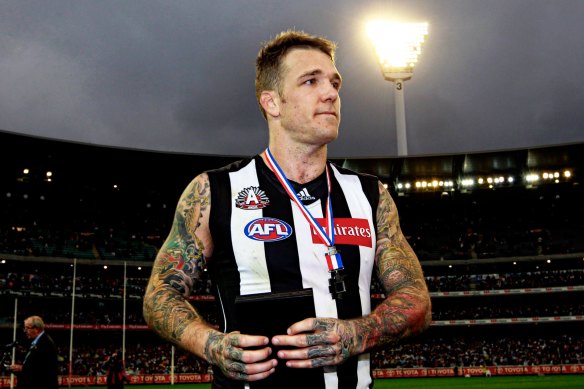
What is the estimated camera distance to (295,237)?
2994 millimetres

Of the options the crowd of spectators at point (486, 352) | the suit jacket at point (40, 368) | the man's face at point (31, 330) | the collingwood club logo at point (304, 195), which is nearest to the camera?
the collingwood club logo at point (304, 195)

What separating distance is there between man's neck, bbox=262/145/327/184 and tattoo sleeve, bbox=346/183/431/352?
410 mm

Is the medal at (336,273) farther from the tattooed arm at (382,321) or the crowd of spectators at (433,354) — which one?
the crowd of spectators at (433,354)

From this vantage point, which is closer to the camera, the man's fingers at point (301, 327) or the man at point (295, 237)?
the man's fingers at point (301, 327)

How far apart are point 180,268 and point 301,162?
83cm

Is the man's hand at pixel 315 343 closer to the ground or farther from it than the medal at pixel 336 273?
closer to the ground

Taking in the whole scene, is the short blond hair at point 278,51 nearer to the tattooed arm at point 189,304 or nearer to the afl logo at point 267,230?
the tattooed arm at point 189,304

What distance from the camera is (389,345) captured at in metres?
2.70

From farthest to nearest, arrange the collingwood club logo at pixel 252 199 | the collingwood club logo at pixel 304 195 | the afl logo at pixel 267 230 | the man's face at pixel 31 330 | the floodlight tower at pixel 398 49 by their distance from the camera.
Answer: the floodlight tower at pixel 398 49 → the man's face at pixel 31 330 → the collingwood club logo at pixel 304 195 → the collingwood club logo at pixel 252 199 → the afl logo at pixel 267 230

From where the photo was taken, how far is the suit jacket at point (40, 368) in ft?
31.1

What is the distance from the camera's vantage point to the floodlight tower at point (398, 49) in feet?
180

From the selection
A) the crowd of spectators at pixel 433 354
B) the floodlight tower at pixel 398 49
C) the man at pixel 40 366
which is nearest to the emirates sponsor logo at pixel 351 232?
the man at pixel 40 366

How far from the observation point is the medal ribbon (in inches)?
113

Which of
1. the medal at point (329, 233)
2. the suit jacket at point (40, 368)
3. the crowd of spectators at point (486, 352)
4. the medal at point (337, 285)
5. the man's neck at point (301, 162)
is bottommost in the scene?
the crowd of spectators at point (486, 352)
